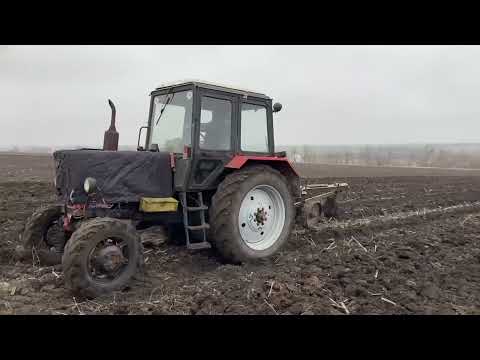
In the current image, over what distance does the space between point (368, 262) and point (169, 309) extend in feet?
9.99

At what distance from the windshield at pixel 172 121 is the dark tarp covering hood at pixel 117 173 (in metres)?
0.39

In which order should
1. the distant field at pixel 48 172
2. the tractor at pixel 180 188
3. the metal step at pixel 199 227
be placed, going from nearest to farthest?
1. the tractor at pixel 180 188
2. the metal step at pixel 199 227
3. the distant field at pixel 48 172

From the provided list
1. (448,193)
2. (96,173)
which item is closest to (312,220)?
(96,173)

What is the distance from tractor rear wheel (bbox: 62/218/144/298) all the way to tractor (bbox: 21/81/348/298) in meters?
0.01

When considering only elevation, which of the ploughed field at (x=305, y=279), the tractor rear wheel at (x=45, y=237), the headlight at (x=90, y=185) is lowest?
the ploughed field at (x=305, y=279)

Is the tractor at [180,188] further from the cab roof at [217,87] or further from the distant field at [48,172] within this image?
the distant field at [48,172]

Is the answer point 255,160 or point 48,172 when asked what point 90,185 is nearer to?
point 255,160

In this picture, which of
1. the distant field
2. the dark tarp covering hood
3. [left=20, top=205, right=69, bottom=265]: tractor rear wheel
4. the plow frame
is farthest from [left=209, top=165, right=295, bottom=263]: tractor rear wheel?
the distant field

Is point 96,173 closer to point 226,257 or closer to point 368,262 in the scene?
point 226,257

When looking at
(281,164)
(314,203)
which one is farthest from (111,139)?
(314,203)

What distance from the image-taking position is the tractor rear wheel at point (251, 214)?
5.98 m

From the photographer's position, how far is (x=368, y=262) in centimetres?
611

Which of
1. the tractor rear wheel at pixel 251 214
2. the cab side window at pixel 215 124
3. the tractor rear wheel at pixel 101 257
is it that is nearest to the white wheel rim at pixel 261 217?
the tractor rear wheel at pixel 251 214

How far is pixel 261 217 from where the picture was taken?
6.61 meters
